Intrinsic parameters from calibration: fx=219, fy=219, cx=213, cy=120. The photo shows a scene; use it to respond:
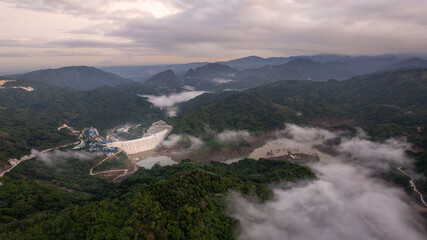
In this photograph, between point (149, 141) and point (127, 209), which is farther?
point (149, 141)

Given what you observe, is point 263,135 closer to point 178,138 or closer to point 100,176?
point 178,138

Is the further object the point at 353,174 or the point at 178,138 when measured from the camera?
the point at 178,138

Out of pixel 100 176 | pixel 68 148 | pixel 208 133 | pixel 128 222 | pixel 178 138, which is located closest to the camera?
pixel 128 222

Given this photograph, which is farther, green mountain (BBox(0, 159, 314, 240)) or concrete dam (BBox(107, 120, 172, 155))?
concrete dam (BBox(107, 120, 172, 155))

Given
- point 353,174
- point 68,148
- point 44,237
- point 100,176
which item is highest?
point 44,237

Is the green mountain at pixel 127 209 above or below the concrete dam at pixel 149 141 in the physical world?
above

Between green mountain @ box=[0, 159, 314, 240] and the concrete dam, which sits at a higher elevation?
green mountain @ box=[0, 159, 314, 240]

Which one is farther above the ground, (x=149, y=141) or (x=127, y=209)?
(x=127, y=209)

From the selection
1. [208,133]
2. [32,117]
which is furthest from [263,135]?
[32,117]
